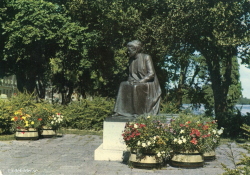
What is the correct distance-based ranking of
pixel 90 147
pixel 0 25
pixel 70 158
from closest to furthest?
pixel 70 158, pixel 90 147, pixel 0 25

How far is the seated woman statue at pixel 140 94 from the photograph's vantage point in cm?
933

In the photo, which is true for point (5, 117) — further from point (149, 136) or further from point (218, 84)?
point (218, 84)

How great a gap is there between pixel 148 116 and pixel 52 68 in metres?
26.4

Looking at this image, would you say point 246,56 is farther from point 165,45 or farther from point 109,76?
point 109,76

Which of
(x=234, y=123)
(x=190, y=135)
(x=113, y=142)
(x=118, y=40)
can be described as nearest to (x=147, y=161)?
(x=190, y=135)

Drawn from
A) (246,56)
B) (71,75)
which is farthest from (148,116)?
(71,75)

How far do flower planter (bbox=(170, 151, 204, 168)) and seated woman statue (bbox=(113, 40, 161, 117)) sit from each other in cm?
164

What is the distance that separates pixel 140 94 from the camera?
30.7 ft


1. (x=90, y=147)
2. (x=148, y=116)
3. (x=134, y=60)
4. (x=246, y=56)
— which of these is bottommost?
(x=90, y=147)

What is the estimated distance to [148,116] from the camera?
8102mm

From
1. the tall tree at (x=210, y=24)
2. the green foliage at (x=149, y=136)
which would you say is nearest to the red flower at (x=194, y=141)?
the green foliage at (x=149, y=136)

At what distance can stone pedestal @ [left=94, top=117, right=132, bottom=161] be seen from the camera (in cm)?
901

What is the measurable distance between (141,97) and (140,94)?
0.08 metres

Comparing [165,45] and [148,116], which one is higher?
[165,45]
